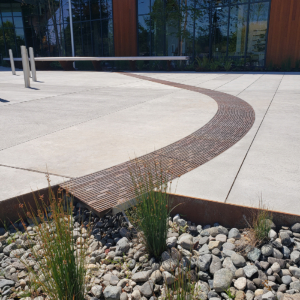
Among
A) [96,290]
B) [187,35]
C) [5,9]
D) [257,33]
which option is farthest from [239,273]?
[5,9]

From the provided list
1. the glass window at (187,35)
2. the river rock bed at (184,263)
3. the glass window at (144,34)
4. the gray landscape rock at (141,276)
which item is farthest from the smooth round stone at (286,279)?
the glass window at (144,34)

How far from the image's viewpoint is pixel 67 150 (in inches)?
168

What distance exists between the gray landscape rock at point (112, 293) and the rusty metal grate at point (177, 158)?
765 millimetres

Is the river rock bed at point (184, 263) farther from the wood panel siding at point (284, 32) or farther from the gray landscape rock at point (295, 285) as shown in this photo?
the wood panel siding at point (284, 32)

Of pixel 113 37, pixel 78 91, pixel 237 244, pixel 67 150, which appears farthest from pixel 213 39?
pixel 237 244

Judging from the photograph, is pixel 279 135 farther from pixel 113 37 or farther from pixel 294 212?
pixel 113 37

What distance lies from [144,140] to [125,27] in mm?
18638

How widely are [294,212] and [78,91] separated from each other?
836 centimetres

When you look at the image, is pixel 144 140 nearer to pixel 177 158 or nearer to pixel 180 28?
pixel 177 158

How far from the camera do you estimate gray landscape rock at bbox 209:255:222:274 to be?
2.26 m

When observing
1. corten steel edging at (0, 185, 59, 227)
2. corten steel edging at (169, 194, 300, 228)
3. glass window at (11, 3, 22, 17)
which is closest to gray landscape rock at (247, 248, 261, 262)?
corten steel edging at (169, 194, 300, 228)

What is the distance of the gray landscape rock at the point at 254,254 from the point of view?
2.34 m

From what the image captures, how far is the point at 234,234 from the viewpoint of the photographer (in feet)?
8.65

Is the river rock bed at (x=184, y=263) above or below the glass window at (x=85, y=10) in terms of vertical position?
below
